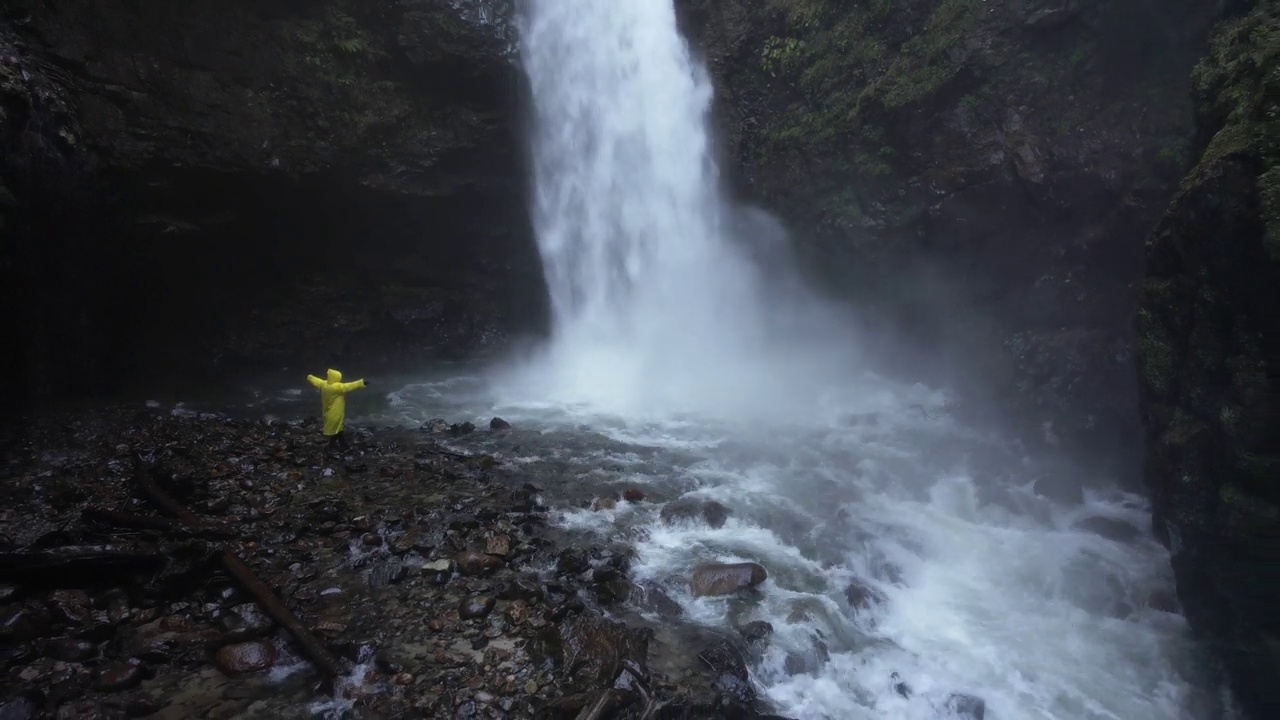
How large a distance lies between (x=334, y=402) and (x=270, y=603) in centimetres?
470

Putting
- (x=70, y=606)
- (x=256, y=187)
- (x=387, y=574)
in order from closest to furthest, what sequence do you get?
(x=70, y=606), (x=387, y=574), (x=256, y=187)

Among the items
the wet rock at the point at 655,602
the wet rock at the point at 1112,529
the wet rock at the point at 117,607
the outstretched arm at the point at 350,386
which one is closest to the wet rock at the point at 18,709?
the wet rock at the point at 117,607

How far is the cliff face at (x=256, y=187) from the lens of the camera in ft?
33.7

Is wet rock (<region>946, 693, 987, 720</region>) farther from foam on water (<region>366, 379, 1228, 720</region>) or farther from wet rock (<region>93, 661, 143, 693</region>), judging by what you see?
wet rock (<region>93, 661, 143, 693</region>)

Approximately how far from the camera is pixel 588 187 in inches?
718

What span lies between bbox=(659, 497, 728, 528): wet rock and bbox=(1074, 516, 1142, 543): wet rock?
18.5 feet

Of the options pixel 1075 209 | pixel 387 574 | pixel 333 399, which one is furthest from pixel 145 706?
pixel 1075 209

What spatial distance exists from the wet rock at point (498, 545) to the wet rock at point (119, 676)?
10.1 feet

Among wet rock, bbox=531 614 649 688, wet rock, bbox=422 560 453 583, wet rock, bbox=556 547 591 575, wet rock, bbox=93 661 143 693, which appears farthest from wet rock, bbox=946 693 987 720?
wet rock, bbox=93 661 143 693

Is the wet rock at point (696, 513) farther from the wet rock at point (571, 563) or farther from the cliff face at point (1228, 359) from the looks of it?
the cliff face at point (1228, 359)

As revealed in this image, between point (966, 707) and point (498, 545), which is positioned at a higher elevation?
point (498, 545)

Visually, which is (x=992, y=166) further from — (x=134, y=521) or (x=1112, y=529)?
(x=134, y=521)

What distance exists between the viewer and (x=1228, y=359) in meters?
6.32

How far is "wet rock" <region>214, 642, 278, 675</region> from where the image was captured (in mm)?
4930
